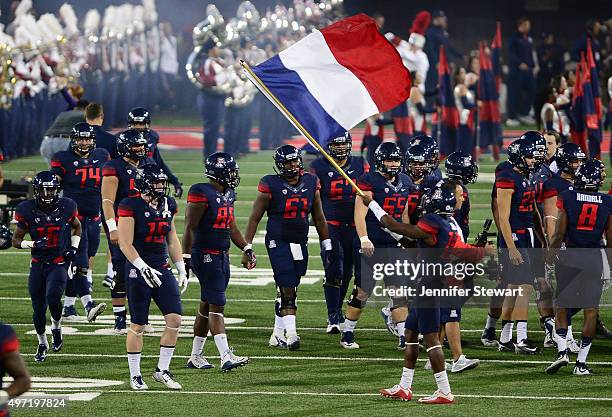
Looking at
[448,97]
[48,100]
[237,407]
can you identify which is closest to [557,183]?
[237,407]

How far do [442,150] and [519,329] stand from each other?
1340cm

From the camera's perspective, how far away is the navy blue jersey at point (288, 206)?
40.4ft

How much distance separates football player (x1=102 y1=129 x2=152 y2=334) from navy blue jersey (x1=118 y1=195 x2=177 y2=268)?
1.78 metres

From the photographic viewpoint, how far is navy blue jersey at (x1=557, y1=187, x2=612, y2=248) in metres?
→ 11.4

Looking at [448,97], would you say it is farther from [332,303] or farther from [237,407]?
[237,407]

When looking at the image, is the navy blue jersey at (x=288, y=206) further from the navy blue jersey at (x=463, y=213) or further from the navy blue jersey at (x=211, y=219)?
the navy blue jersey at (x=463, y=213)

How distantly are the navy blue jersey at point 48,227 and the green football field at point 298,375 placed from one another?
2.68 ft

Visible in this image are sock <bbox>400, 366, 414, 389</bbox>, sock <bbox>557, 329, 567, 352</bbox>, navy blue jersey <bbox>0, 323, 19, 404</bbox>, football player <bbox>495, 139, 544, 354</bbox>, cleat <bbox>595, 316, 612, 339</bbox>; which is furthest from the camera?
cleat <bbox>595, 316, 612, 339</bbox>

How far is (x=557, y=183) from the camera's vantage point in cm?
1253

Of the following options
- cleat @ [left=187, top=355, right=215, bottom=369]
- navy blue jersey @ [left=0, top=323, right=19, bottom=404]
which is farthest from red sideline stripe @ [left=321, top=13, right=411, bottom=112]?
navy blue jersey @ [left=0, top=323, right=19, bottom=404]

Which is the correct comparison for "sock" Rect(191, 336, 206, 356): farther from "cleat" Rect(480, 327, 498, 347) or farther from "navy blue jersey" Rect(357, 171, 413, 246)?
"cleat" Rect(480, 327, 498, 347)

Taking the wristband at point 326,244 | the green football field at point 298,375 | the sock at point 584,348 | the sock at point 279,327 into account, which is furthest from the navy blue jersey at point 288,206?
the sock at point 584,348

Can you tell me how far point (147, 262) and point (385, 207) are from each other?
2359 mm

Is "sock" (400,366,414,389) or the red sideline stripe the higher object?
the red sideline stripe
